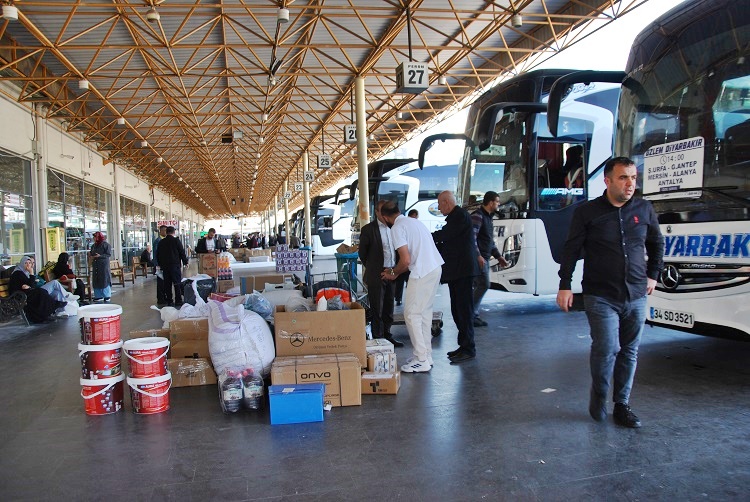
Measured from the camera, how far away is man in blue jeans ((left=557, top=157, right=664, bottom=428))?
3752 mm

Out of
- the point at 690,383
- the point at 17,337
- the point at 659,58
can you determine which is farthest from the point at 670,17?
the point at 17,337

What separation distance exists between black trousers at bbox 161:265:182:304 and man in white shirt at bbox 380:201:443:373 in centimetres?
801

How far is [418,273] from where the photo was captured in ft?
17.6

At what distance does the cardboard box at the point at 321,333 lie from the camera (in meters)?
4.95

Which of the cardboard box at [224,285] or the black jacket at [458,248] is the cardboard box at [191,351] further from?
the cardboard box at [224,285]

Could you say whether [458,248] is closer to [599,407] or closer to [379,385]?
[379,385]

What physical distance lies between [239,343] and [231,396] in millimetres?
567

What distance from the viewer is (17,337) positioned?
8633mm

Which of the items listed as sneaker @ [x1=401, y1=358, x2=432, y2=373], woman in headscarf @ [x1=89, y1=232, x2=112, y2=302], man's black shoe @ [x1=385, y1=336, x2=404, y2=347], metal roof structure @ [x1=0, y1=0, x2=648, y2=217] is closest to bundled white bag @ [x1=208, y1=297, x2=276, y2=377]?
sneaker @ [x1=401, y1=358, x2=432, y2=373]

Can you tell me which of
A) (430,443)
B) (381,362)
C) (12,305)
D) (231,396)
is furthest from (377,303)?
(12,305)

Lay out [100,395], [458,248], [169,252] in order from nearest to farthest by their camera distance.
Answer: [100,395] → [458,248] → [169,252]

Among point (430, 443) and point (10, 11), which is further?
point (10, 11)

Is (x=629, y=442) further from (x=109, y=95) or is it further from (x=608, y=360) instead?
(x=109, y=95)

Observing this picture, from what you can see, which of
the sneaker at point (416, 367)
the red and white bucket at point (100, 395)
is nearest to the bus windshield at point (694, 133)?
the sneaker at point (416, 367)
